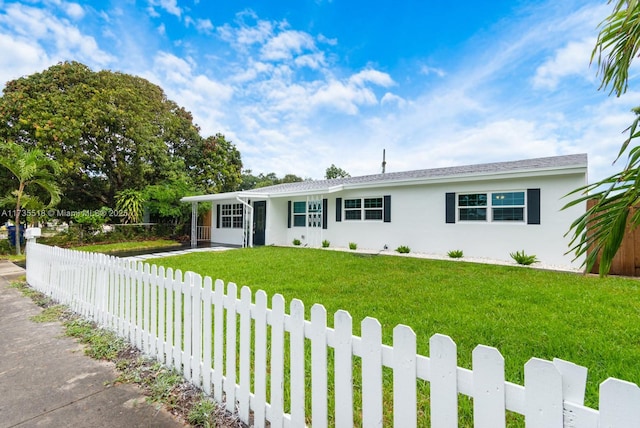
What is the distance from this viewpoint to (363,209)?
39.2ft

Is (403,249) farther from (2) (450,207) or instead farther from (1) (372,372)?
(1) (372,372)

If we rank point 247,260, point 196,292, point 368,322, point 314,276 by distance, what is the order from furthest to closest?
point 247,260
point 314,276
point 196,292
point 368,322

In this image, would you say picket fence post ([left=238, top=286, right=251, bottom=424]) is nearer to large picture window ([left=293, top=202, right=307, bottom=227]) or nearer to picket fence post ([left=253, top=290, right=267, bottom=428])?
picket fence post ([left=253, top=290, right=267, bottom=428])

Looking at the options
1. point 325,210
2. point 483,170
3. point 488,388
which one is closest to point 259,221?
point 325,210

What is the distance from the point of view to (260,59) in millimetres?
12305

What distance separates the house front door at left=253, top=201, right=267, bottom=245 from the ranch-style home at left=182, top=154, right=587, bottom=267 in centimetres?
5

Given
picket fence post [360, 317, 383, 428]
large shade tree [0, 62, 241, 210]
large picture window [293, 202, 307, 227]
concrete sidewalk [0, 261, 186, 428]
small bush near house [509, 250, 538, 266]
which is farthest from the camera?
large shade tree [0, 62, 241, 210]

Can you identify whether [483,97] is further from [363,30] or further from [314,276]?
[314,276]

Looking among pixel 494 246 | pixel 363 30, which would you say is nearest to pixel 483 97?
pixel 363 30

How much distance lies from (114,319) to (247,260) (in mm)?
5329

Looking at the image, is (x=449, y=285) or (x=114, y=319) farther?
(x=449, y=285)

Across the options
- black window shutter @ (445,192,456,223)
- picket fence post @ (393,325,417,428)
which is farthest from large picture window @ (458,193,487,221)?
picket fence post @ (393,325,417,428)

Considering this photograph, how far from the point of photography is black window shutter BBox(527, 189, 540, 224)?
27.2ft

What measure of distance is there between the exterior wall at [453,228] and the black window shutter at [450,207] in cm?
12
